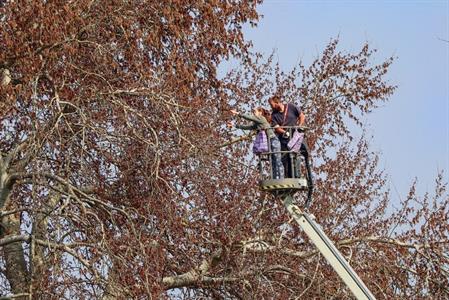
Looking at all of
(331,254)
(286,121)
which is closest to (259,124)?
(286,121)

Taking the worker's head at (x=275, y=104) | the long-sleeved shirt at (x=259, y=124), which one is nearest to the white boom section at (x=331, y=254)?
the long-sleeved shirt at (x=259, y=124)

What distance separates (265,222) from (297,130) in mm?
4207

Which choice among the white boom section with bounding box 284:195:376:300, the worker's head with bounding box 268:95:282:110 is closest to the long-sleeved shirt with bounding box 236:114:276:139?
the worker's head with bounding box 268:95:282:110

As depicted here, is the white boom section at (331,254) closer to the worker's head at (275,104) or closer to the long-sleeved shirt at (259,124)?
the long-sleeved shirt at (259,124)

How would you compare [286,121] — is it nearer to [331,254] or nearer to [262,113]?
[262,113]

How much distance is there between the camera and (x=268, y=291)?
1738 centimetres

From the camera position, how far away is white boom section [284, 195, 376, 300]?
14.3 m

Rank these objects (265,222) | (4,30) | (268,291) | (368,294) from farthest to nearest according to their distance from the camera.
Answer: (265,222), (268,291), (4,30), (368,294)

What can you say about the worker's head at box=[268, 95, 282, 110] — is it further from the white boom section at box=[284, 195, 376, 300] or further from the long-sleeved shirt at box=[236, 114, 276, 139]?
the white boom section at box=[284, 195, 376, 300]

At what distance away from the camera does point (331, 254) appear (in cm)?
1445

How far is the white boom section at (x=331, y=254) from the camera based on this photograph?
1427cm

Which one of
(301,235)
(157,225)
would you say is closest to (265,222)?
(301,235)

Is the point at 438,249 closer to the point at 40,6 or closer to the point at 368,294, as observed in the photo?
the point at 368,294

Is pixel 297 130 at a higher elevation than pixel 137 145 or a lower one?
lower
